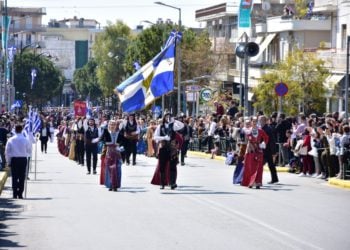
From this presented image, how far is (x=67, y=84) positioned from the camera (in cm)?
19738

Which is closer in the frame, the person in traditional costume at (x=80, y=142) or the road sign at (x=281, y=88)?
the road sign at (x=281, y=88)

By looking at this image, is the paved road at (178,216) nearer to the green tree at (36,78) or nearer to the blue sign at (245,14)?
the blue sign at (245,14)

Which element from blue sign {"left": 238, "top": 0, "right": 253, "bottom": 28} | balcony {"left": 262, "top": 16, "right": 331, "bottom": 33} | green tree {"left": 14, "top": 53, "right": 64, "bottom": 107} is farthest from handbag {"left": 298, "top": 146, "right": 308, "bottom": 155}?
green tree {"left": 14, "top": 53, "right": 64, "bottom": 107}

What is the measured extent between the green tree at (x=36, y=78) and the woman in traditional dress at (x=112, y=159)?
10804 cm

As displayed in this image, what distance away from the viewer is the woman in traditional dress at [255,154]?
93.9ft

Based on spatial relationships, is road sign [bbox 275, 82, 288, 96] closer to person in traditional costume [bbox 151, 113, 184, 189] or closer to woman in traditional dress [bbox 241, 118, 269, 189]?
woman in traditional dress [bbox 241, 118, 269, 189]

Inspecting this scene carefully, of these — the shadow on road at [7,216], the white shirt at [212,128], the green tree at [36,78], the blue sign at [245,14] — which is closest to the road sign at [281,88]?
the white shirt at [212,128]

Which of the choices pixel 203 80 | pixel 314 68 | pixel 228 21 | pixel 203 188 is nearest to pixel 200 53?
pixel 203 80

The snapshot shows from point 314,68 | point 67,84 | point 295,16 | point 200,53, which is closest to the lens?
point 314,68

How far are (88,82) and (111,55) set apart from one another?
129ft

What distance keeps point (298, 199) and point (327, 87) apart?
106ft

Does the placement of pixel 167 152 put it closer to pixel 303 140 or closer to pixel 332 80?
pixel 303 140

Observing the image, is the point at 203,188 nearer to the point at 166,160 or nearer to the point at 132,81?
the point at 166,160

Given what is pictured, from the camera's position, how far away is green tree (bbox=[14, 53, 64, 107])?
140250 mm
